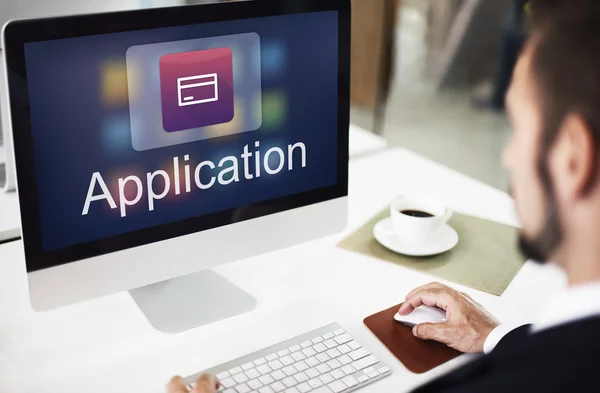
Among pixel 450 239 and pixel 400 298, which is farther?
pixel 450 239

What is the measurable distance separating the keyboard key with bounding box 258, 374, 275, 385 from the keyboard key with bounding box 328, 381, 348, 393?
0.28 ft

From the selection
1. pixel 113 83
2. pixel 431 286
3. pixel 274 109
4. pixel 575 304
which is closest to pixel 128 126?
pixel 113 83

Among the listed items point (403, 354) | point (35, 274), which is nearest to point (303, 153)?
point (403, 354)

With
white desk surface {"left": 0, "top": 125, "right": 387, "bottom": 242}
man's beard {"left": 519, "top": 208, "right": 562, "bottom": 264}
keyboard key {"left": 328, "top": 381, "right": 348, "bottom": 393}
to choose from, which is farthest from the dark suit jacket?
white desk surface {"left": 0, "top": 125, "right": 387, "bottom": 242}

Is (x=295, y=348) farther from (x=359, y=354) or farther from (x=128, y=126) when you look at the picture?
(x=128, y=126)

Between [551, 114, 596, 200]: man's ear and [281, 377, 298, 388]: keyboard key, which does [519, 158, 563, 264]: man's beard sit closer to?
[551, 114, 596, 200]: man's ear

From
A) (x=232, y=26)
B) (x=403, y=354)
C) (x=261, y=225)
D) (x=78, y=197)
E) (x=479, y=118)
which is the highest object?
(x=232, y=26)

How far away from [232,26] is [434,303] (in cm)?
57

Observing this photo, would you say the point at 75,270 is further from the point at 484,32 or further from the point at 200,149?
the point at 484,32

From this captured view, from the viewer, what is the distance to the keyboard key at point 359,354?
112 cm

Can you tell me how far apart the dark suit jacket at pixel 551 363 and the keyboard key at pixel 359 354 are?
1.34 feet

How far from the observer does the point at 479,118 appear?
14.9 ft

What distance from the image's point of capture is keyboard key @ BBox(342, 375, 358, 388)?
1.06 m

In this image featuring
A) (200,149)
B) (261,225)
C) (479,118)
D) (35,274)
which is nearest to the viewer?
(35,274)
